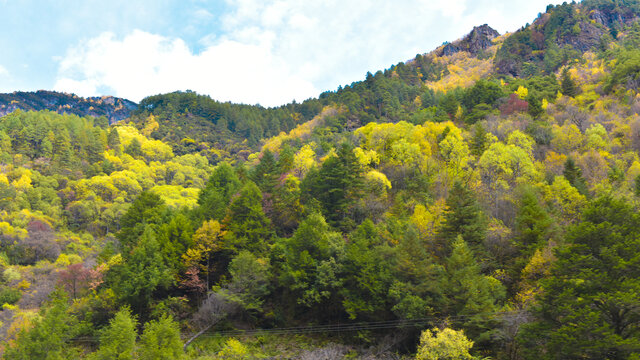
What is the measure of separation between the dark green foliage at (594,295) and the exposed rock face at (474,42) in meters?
129

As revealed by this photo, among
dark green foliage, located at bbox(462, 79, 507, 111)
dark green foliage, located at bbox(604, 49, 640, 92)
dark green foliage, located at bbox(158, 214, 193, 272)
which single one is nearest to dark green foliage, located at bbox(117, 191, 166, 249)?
dark green foliage, located at bbox(158, 214, 193, 272)

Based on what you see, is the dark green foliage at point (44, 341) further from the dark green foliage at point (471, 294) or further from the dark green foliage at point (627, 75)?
the dark green foliage at point (627, 75)

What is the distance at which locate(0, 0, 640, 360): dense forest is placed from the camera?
2291 cm

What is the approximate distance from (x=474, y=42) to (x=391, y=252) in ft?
427

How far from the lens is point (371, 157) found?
164ft

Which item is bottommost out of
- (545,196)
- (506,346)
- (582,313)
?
(506,346)

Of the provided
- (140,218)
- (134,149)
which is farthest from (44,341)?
(134,149)

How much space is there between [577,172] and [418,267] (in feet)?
76.3

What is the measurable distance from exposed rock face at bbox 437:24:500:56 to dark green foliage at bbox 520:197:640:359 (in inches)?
5094

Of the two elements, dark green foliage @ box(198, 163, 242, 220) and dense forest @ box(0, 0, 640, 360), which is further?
dark green foliage @ box(198, 163, 242, 220)

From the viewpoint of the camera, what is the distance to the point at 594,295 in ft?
68.3

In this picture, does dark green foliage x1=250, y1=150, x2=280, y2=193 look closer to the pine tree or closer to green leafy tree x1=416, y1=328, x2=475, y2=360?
green leafy tree x1=416, y1=328, x2=475, y2=360

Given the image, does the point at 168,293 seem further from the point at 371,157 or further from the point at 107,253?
the point at 371,157

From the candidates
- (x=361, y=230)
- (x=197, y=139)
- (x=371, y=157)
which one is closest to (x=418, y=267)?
(x=361, y=230)
